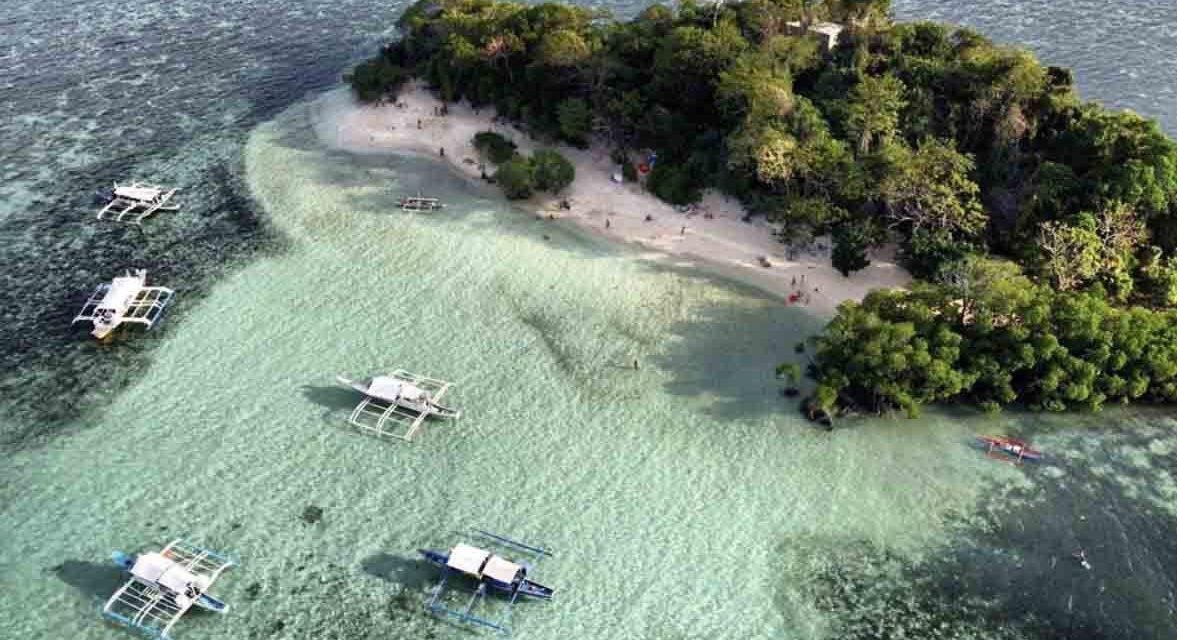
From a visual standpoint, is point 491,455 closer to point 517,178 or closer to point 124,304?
point 517,178

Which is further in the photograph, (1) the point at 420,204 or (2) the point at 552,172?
(1) the point at 420,204

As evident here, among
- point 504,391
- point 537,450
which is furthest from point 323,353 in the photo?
point 537,450

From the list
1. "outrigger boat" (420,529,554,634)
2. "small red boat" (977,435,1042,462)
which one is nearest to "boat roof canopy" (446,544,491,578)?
"outrigger boat" (420,529,554,634)

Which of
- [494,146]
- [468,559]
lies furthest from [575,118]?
[468,559]

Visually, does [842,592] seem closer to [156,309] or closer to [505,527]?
[505,527]

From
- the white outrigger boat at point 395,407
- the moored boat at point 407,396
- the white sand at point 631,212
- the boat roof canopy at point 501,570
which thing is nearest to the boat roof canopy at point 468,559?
the boat roof canopy at point 501,570

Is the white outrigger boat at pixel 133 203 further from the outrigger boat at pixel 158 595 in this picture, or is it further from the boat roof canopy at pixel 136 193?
the outrigger boat at pixel 158 595
